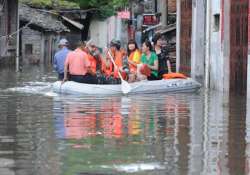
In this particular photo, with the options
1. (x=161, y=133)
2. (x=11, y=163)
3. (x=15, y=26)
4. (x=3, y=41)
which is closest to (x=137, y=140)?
(x=161, y=133)

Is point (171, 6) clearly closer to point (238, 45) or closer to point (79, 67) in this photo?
point (238, 45)

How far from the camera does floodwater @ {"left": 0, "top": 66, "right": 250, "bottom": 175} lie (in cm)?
944

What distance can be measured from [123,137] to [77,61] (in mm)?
10347

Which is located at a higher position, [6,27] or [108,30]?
[108,30]

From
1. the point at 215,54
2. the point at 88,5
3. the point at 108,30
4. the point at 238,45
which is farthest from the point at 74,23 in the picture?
the point at 238,45

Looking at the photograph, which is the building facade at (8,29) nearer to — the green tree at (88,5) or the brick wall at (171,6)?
the brick wall at (171,6)

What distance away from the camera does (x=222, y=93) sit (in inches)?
924

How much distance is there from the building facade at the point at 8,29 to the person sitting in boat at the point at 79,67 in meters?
20.8

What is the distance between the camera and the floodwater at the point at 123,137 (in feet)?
31.0

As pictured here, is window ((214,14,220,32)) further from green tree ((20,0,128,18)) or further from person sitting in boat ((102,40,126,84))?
green tree ((20,0,128,18))

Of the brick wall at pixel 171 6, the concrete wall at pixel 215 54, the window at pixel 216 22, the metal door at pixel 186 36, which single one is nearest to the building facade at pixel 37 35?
the brick wall at pixel 171 6

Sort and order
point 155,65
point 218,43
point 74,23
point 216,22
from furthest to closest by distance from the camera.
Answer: point 74,23
point 216,22
point 218,43
point 155,65

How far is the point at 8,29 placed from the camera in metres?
46.0

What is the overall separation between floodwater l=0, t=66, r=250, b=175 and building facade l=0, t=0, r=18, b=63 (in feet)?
78.7
